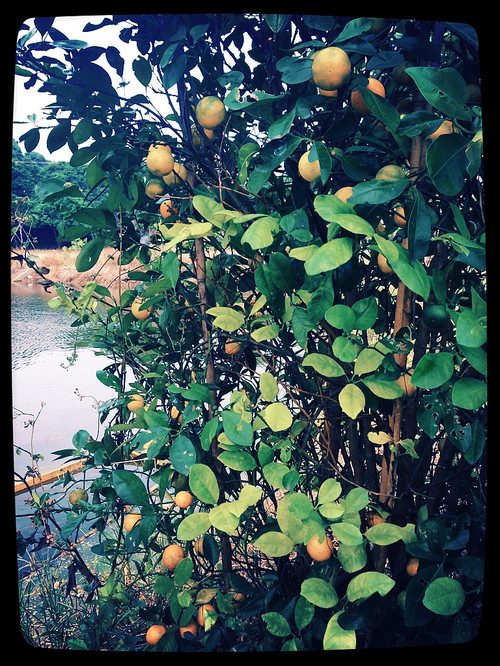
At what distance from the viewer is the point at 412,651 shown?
71 cm

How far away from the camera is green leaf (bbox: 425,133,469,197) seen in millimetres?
526

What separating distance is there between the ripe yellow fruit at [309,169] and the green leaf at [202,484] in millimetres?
404

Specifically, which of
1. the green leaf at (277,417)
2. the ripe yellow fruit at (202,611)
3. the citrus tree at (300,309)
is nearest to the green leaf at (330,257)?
the citrus tree at (300,309)

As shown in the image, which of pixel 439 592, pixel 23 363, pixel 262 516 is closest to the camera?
pixel 439 592

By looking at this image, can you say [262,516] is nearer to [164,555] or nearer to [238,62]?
[164,555]

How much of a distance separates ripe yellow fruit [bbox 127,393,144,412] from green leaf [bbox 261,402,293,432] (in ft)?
1.01

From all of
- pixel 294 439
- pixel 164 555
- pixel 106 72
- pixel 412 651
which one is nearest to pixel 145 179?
pixel 106 72

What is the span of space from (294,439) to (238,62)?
577mm

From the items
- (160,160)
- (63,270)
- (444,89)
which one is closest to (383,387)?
(444,89)

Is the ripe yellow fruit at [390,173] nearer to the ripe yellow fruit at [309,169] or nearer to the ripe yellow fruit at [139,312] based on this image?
the ripe yellow fruit at [309,169]

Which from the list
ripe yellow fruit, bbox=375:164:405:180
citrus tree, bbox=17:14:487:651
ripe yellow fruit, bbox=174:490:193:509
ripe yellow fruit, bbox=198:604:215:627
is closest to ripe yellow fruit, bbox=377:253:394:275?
citrus tree, bbox=17:14:487:651

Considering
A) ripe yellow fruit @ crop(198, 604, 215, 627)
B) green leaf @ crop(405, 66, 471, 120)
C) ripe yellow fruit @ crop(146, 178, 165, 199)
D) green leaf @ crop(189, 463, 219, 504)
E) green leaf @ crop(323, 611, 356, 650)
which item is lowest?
ripe yellow fruit @ crop(198, 604, 215, 627)

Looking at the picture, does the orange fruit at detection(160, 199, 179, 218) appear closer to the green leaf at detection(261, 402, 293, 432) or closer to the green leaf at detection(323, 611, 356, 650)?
the green leaf at detection(261, 402, 293, 432)

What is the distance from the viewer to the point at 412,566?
77 centimetres
